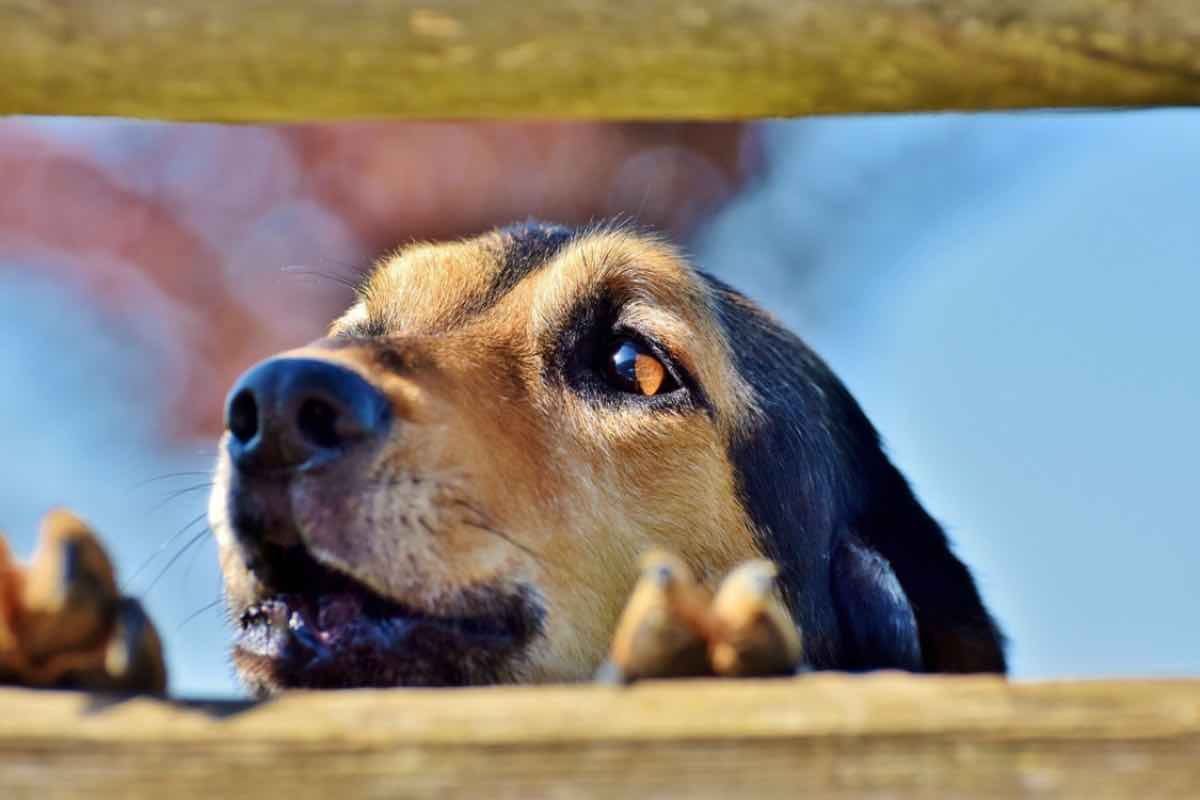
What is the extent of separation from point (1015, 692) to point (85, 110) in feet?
6.06

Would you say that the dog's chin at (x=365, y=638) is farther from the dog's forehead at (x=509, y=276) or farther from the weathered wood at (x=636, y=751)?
the weathered wood at (x=636, y=751)

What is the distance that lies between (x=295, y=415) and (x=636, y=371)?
3.90 feet

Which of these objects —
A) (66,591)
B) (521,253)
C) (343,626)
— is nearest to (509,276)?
(521,253)

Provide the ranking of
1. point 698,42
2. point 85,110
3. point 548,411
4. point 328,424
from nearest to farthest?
point 698,42, point 85,110, point 328,424, point 548,411

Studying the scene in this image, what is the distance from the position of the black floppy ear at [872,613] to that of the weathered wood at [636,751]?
2178mm

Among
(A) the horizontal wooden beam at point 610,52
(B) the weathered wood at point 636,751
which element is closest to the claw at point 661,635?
(B) the weathered wood at point 636,751

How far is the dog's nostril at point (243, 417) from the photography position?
2650 mm

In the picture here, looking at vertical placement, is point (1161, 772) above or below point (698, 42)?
below

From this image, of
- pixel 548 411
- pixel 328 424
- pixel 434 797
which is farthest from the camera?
Result: pixel 548 411

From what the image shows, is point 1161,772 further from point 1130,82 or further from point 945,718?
point 1130,82

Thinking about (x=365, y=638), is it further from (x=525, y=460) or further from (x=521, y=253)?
(x=521, y=253)

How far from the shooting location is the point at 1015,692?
1.45 metres

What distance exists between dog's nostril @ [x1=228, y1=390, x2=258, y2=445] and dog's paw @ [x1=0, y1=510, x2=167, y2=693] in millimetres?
891

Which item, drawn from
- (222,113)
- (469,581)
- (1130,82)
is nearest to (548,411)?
(469,581)
